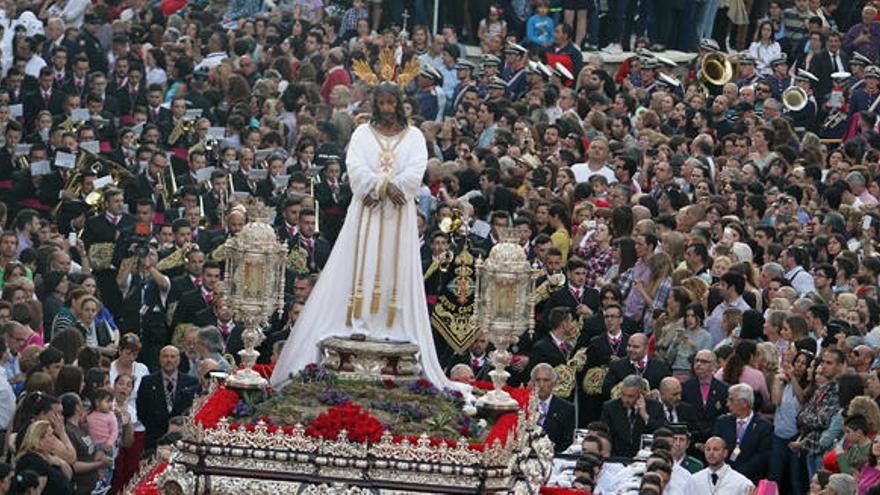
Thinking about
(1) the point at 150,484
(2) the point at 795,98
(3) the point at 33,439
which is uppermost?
(2) the point at 795,98

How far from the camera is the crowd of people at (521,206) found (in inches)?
1113

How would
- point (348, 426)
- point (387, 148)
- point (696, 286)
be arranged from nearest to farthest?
point (348, 426) < point (387, 148) < point (696, 286)

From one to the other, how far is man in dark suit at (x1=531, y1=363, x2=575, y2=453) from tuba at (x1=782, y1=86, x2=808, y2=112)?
46.7 ft

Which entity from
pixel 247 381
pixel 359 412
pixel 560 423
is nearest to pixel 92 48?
pixel 560 423

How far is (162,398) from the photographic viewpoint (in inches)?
1139

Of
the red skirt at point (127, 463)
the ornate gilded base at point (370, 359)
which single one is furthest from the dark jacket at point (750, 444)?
the red skirt at point (127, 463)

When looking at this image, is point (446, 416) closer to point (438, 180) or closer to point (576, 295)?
point (576, 295)

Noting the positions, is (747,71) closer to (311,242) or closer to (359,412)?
(311,242)

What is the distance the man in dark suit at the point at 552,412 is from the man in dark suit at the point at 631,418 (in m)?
0.43

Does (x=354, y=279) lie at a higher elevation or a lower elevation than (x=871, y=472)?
higher

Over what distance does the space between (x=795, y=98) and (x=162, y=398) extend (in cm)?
1591

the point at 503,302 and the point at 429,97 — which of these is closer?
the point at 503,302

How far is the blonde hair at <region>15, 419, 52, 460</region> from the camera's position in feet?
84.4

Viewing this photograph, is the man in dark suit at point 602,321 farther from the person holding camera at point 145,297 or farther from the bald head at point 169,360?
the person holding camera at point 145,297
